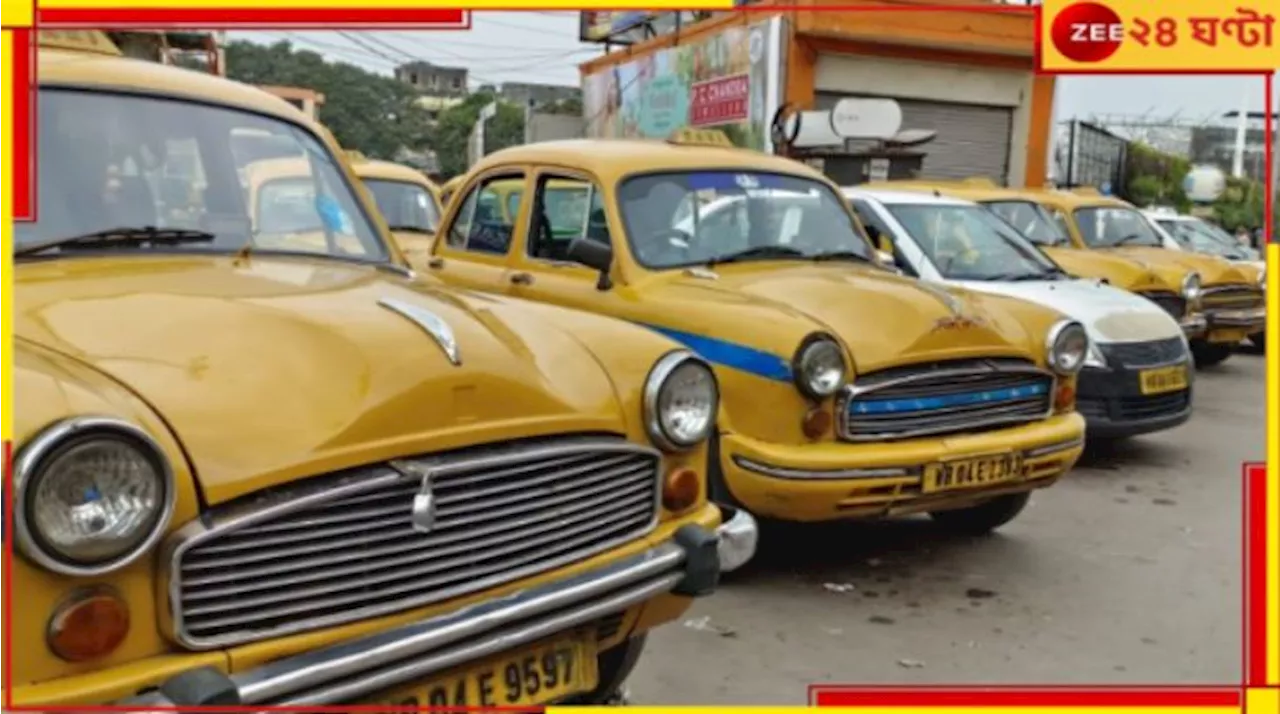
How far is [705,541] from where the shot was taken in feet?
9.71

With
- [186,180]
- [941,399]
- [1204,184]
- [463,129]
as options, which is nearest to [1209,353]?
[941,399]

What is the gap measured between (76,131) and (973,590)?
11.4 ft

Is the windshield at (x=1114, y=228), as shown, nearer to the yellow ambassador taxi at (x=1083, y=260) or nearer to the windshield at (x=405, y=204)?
the yellow ambassador taxi at (x=1083, y=260)

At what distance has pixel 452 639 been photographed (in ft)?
7.81

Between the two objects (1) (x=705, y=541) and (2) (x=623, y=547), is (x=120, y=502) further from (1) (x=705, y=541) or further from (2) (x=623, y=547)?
(1) (x=705, y=541)

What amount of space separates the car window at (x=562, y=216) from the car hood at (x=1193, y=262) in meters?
6.22

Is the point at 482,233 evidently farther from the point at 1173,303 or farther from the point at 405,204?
the point at 1173,303

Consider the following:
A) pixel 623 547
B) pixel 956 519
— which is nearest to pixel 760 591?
pixel 956 519

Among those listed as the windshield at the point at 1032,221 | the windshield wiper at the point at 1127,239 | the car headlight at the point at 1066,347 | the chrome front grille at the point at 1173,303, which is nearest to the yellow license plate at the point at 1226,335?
the windshield wiper at the point at 1127,239

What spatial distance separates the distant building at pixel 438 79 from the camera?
61.3 metres

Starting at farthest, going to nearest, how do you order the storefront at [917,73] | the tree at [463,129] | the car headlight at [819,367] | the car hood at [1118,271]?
1. the tree at [463,129]
2. the storefront at [917,73]
3. the car hood at [1118,271]
4. the car headlight at [819,367]

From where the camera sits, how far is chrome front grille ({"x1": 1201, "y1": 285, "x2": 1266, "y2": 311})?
1032 cm

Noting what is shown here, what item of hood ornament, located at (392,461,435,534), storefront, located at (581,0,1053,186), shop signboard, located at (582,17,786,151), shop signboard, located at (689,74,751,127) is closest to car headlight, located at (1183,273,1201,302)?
storefront, located at (581,0,1053,186)

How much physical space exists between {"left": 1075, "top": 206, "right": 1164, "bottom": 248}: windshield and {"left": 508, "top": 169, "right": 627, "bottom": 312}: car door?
6.44 metres
